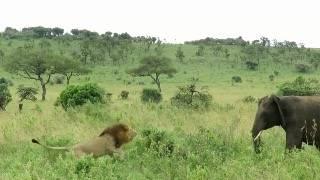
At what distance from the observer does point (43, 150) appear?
28.6 ft

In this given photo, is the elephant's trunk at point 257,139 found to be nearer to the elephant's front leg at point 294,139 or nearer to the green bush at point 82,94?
the elephant's front leg at point 294,139

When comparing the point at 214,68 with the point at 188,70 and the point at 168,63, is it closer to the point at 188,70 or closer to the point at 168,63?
the point at 188,70

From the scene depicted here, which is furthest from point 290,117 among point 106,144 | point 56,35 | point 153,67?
point 56,35

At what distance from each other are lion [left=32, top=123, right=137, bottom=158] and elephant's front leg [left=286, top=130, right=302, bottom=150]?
2405 mm

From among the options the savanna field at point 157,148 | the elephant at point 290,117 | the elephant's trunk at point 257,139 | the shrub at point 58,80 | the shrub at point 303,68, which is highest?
the elephant at point 290,117

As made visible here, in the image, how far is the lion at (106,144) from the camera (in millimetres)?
8016

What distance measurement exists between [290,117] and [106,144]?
2.91 meters

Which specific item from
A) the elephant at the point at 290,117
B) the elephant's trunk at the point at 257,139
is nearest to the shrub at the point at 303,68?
the elephant at the point at 290,117

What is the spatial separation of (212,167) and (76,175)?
1837 mm

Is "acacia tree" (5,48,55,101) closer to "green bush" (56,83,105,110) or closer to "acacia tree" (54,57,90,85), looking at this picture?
"acacia tree" (54,57,90,85)

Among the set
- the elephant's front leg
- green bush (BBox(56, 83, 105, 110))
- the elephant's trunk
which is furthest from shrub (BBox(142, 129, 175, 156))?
green bush (BBox(56, 83, 105, 110))

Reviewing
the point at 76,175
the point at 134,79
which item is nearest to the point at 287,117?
the point at 76,175

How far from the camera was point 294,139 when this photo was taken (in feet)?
27.4

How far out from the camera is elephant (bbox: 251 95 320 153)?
27.7 ft
